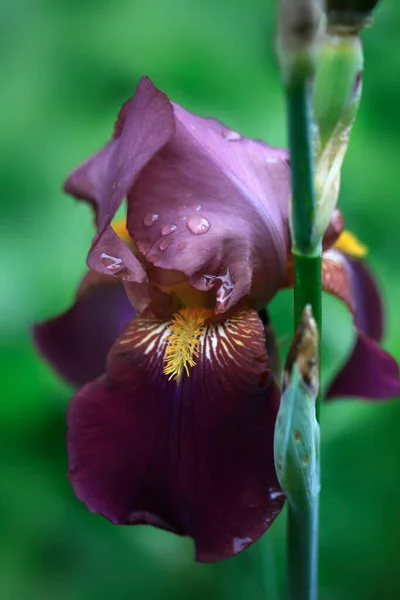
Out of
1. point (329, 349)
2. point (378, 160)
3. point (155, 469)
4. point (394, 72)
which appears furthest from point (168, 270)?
point (394, 72)

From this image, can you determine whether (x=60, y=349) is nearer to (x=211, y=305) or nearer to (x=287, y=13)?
(x=211, y=305)

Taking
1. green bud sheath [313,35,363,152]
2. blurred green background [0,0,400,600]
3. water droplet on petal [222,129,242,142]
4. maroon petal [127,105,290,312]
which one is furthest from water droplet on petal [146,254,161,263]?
blurred green background [0,0,400,600]

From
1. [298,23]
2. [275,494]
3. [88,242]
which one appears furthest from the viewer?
[88,242]

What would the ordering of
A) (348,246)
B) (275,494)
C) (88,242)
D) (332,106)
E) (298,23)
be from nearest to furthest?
1. (298,23)
2. (332,106)
3. (275,494)
4. (348,246)
5. (88,242)

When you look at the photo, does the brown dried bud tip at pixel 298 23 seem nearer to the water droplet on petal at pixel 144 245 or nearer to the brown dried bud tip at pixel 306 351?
the brown dried bud tip at pixel 306 351

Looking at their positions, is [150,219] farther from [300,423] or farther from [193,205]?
[300,423]

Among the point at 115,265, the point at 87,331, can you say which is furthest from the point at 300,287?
the point at 87,331

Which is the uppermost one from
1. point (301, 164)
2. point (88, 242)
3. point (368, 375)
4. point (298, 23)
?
point (298, 23)

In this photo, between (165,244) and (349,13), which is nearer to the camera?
(349,13)
